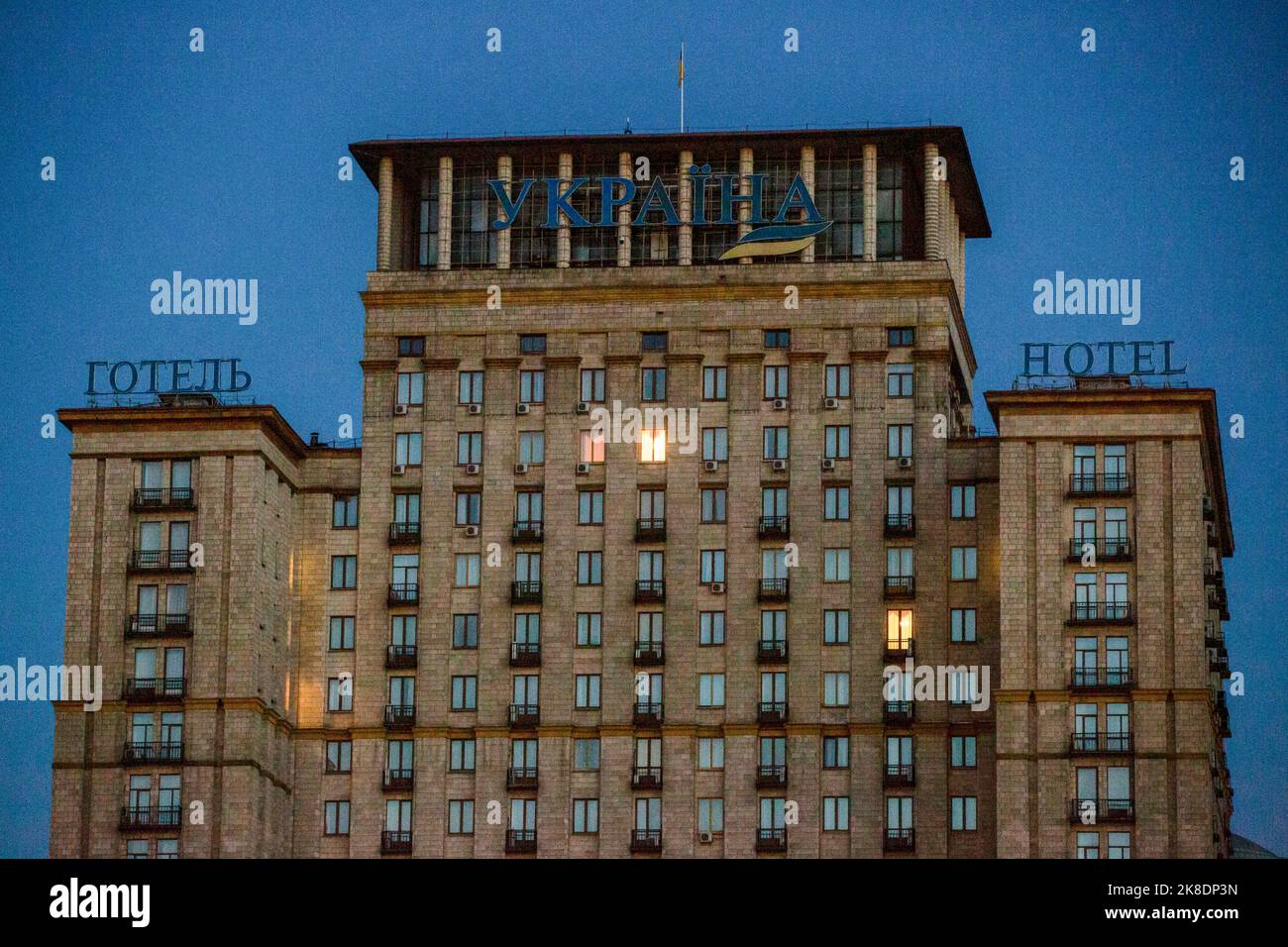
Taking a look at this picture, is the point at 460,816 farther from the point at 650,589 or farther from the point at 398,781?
the point at 650,589

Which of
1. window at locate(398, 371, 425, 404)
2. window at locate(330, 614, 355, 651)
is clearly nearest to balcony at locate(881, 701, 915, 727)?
window at locate(330, 614, 355, 651)

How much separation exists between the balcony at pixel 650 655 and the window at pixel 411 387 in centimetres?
1588

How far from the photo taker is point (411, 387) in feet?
477

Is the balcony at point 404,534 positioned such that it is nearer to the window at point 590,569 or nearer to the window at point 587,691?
the window at point 590,569

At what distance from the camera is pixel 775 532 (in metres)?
141

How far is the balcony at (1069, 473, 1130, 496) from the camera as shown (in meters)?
138

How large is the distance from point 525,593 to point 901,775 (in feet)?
63.2

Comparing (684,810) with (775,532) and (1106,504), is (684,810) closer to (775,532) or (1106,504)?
(775,532)

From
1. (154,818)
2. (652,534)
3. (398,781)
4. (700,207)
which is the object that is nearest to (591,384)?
(652,534)

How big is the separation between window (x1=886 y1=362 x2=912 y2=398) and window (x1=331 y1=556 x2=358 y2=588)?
26.3 m

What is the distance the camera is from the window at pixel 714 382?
143m

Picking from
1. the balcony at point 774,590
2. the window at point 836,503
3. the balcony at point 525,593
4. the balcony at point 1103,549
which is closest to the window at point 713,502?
the balcony at point 774,590

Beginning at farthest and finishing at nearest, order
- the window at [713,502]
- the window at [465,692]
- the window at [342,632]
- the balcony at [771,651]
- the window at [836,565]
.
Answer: the window at [342,632], the window at [713,502], the window at [465,692], the window at [836,565], the balcony at [771,651]

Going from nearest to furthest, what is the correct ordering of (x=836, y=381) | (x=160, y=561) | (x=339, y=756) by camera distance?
(x=160, y=561) → (x=339, y=756) → (x=836, y=381)
